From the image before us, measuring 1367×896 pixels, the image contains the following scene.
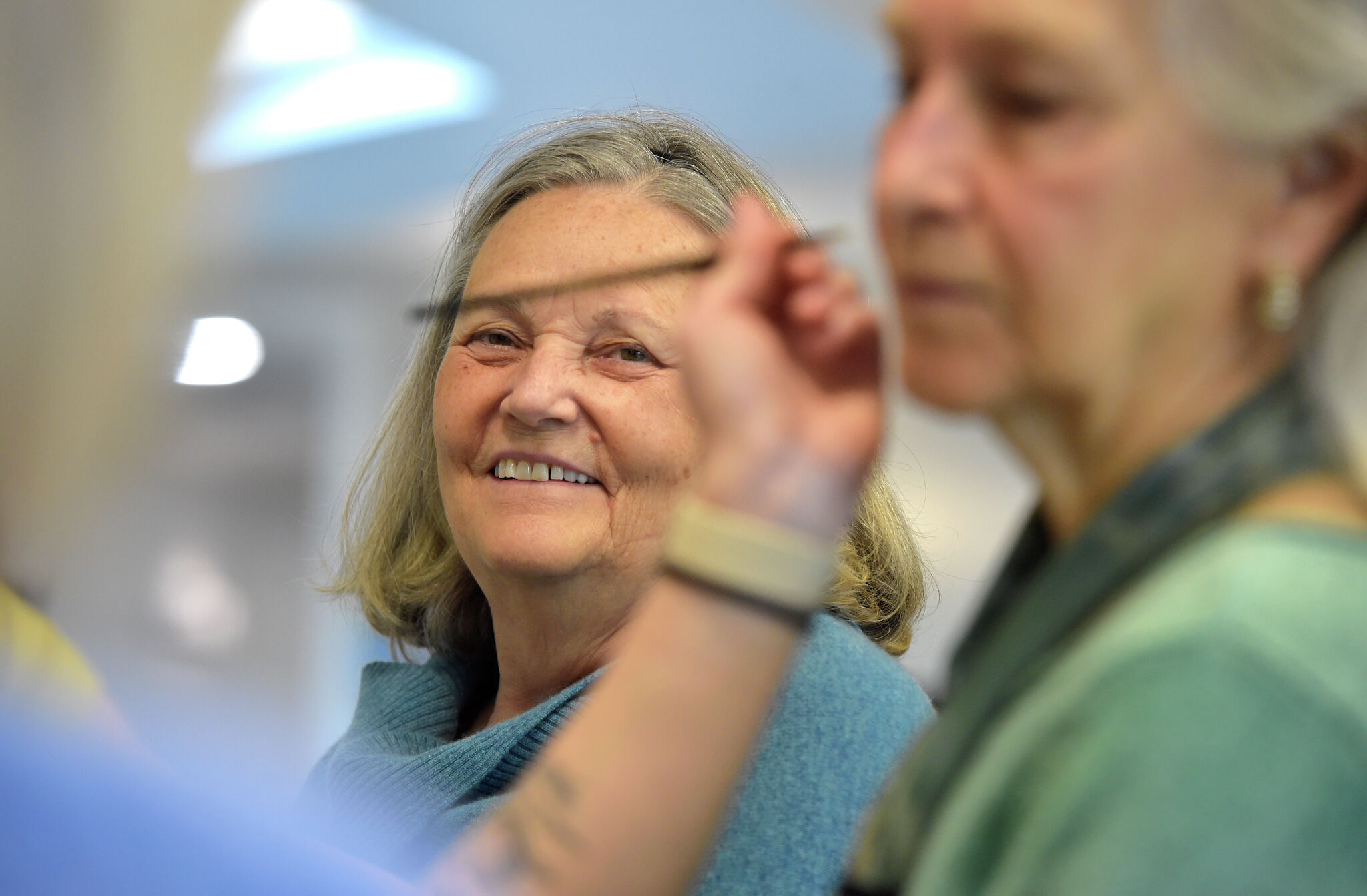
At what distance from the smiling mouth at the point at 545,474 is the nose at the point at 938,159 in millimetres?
679

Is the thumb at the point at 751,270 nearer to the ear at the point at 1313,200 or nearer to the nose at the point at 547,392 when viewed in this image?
the ear at the point at 1313,200

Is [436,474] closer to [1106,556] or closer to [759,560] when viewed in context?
[759,560]

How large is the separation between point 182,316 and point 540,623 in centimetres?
61

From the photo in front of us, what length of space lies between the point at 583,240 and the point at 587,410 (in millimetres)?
147

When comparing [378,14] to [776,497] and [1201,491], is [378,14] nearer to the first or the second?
[776,497]

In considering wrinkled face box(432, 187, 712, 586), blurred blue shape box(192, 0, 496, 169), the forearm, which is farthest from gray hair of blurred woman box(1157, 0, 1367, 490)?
wrinkled face box(432, 187, 712, 586)

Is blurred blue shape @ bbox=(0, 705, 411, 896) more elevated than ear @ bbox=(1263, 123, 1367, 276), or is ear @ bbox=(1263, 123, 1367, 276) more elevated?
ear @ bbox=(1263, 123, 1367, 276)

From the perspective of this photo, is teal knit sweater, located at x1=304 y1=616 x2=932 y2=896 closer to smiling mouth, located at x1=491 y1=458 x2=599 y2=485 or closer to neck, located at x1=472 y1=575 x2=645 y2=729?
neck, located at x1=472 y1=575 x2=645 y2=729

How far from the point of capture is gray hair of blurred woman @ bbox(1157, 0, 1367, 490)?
1.30 feet

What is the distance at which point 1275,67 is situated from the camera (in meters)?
0.40

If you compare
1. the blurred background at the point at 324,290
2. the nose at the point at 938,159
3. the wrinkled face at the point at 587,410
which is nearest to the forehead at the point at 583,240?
the wrinkled face at the point at 587,410

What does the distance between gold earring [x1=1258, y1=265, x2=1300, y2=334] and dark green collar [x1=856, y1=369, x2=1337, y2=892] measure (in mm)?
25

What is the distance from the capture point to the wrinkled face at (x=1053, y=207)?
0.40 m

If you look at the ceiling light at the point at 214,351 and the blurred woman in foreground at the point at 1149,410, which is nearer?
the blurred woman in foreground at the point at 1149,410
